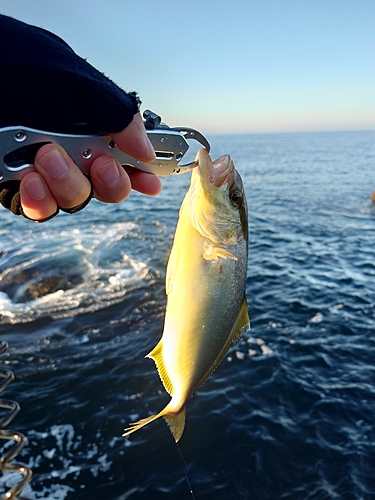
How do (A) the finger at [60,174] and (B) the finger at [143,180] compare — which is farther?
(B) the finger at [143,180]

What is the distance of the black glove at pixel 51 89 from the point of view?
193 centimetres

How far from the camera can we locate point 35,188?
6.82ft

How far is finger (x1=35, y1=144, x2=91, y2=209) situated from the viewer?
2.08 metres

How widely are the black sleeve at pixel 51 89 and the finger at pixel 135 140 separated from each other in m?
0.05

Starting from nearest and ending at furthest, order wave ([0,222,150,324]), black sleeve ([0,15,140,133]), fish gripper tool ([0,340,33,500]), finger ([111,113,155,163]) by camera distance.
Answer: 1. fish gripper tool ([0,340,33,500])
2. black sleeve ([0,15,140,133])
3. finger ([111,113,155,163])
4. wave ([0,222,150,324])

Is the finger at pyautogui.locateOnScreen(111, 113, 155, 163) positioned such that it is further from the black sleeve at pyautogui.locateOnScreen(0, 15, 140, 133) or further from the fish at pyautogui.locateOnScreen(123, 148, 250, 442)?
the fish at pyautogui.locateOnScreen(123, 148, 250, 442)

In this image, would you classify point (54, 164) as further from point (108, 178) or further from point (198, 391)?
point (198, 391)

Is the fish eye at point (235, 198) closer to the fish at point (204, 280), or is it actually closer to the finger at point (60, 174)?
the fish at point (204, 280)

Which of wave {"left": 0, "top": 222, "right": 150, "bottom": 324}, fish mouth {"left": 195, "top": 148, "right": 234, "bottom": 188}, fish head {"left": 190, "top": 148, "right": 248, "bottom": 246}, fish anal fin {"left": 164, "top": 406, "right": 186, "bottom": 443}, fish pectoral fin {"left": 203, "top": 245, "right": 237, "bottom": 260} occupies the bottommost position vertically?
wave {"left": 0, "top": 222, "right": 150, "bottom": 324}

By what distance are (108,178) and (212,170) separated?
2.16 ft

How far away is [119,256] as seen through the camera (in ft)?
45.5

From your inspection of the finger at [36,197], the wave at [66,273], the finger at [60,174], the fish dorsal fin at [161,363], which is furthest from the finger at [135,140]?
the wave at [66,273]

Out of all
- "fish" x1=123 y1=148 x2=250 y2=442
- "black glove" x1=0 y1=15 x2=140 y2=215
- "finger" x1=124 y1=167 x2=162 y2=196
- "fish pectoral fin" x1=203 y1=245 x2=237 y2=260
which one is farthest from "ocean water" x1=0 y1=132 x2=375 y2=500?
"black glove" x1=0 y1=15 x2=140 y2=215

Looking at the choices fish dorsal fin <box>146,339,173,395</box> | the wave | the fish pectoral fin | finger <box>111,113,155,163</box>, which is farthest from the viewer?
the wave
